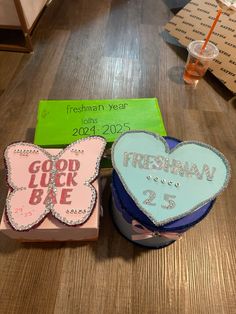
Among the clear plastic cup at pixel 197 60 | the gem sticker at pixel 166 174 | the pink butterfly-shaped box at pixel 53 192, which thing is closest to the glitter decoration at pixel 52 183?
the pink butterfly-shaped box at pixel 53 192

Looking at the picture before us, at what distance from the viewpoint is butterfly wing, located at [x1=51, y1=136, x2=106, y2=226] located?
0.63 metres

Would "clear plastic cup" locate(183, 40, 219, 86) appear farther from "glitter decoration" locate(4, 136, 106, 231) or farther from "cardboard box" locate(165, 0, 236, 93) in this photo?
"glitter decoration" locate(4, 136, 106, 231)

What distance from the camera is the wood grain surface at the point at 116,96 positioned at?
2.36ft

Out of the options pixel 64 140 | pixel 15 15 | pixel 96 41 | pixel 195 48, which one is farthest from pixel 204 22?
pixel 64 140

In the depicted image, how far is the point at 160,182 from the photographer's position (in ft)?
1.93

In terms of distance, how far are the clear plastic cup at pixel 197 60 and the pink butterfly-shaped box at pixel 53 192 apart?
0.70 m

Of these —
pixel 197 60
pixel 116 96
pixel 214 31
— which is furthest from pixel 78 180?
pixel 214 31

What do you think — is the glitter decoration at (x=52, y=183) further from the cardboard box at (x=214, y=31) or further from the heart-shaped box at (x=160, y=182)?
the cardboard box at (x=214, y=31)

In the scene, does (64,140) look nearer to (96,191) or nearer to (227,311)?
(96,191)

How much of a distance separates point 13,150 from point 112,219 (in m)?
0.37

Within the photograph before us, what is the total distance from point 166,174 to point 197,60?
78 cm

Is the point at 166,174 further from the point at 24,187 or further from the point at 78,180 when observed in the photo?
the point at 24,187

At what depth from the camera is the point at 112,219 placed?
831 mm

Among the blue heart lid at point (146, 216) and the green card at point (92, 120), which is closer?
the blue heart lid at point (146, 216)
